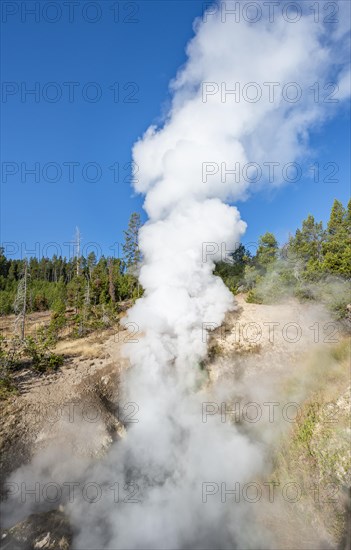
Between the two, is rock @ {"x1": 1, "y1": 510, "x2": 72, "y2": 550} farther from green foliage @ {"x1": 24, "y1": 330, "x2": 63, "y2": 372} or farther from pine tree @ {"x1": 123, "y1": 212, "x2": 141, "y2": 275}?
pine tree @ {"x1": 123, "y1": 212, "x2": 141, "y2": 275}

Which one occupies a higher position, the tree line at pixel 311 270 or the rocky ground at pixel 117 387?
the tree line at pixel 311 270

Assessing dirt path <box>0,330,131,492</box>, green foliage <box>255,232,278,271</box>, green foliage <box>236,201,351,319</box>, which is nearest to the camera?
dirt path <box>0,330,131,492</box>

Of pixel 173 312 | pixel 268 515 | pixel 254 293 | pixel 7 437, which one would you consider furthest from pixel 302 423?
pixel 254 293

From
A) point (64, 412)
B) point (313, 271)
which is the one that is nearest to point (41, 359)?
point (64, 412)

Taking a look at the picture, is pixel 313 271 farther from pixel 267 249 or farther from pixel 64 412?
pixel 64 412

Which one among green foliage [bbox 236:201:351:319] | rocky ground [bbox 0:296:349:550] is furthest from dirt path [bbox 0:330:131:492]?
green foliage [bbox 236:201:351:319]

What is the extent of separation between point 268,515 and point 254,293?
19.8 m

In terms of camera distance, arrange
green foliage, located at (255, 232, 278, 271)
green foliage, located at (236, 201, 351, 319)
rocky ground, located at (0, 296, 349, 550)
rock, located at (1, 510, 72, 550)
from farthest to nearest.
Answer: green foliage, located at (255, 232, 278, 271) → green foliage, located at (236, 201, 351, 319) → rocky ground, located at (0, 296, 349, 550) → rock, located at (1, 510, 72, 550)

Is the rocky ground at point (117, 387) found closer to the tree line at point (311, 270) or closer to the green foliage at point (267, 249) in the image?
the tree line at point (311, 270)

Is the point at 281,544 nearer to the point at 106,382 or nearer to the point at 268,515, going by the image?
the point at 268,515

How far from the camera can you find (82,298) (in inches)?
1538

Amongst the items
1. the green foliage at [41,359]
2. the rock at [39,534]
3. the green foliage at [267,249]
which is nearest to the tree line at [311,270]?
the green foliage at [267,249]

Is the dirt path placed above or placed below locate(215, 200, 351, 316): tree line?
below

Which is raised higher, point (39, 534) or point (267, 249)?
point (267, 249)
